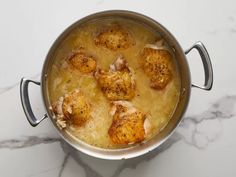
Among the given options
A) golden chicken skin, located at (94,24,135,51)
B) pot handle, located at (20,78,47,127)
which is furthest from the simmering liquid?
pot handle, located at (20,78,47,127)

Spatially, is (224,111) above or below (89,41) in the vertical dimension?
below

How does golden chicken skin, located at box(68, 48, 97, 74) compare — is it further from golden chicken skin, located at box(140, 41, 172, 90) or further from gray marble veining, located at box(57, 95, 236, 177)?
gray marble veining, located at box(57, 95, 236, 177)

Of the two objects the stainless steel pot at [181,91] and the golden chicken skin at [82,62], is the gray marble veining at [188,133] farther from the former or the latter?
the golden chicken skin at [82,62]

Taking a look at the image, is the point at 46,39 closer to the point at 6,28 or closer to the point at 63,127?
the point at 6,28

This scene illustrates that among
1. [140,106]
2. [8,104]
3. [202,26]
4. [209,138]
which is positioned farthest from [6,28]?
[209,138]

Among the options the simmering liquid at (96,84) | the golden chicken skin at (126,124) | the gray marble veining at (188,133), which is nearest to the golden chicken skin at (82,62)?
the simmering liquid at (96,84)

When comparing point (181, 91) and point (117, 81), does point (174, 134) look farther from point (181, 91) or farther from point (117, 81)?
point (117, 81)
